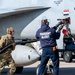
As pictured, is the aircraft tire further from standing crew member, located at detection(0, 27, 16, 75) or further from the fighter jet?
standing crew member, located at detection(0, 27, 16, 75)

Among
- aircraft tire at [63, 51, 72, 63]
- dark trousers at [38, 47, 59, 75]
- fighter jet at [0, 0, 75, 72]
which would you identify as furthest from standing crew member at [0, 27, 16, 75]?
aircraft tire at [63, 51, 72, 63]

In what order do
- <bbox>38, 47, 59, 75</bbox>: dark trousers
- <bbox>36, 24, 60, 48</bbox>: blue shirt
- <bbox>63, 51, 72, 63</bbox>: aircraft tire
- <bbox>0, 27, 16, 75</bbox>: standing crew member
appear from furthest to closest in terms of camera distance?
<bbox>63, 51, 72, 63</bbox>: aircraft tire → <bbox>0, 27, 16, 75</bbox>: standing crew member → <bbox>36, 24, 60, 48</bbox>: blue shirt → <bbox>38, 47, 59, 75</bbox>: dark trousers

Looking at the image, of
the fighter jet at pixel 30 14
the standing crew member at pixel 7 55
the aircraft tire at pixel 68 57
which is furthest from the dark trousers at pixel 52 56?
the aircraft tire at pixel 68 57

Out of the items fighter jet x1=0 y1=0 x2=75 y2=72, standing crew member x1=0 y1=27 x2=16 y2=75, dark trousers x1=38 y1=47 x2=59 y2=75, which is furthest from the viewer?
fighter jet x1=0 y1=0 x2=75 y2=72

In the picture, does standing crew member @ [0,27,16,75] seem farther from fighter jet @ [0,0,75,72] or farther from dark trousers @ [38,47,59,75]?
fighter jet @ [0,0,75,72]

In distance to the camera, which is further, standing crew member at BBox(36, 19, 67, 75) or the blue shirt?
the blue shirt

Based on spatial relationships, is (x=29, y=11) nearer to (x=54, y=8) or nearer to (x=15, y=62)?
(x=54, y=8)

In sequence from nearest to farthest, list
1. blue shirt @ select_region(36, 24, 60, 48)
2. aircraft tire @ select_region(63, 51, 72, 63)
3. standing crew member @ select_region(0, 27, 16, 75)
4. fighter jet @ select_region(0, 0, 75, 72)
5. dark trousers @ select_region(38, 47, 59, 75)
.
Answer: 1. dark trousers @ select_region(38, 47, 59, 75)
2. blue shirt @ select_region(36, 24, 60, 48)
3. standing crew member @ select_region(0, 27, 16, 75)
4. fighter jet @ select_region(0, 0, 75, 72)
5. aircraft tire @ select_region(63, 51, 72, 63)

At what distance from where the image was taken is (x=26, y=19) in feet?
47.9

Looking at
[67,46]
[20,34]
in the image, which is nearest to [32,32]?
[20,34]

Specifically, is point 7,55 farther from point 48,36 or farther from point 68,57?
point 68,57

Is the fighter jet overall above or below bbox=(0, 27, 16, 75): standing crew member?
above

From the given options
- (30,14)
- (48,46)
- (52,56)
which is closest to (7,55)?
(48,46)

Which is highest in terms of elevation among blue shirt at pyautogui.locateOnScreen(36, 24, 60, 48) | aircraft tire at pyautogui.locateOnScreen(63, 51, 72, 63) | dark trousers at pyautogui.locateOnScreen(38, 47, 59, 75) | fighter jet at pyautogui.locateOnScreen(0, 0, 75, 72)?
fighter jet at pyautogui.locateOnScreen(0, 0, 75, 72)
